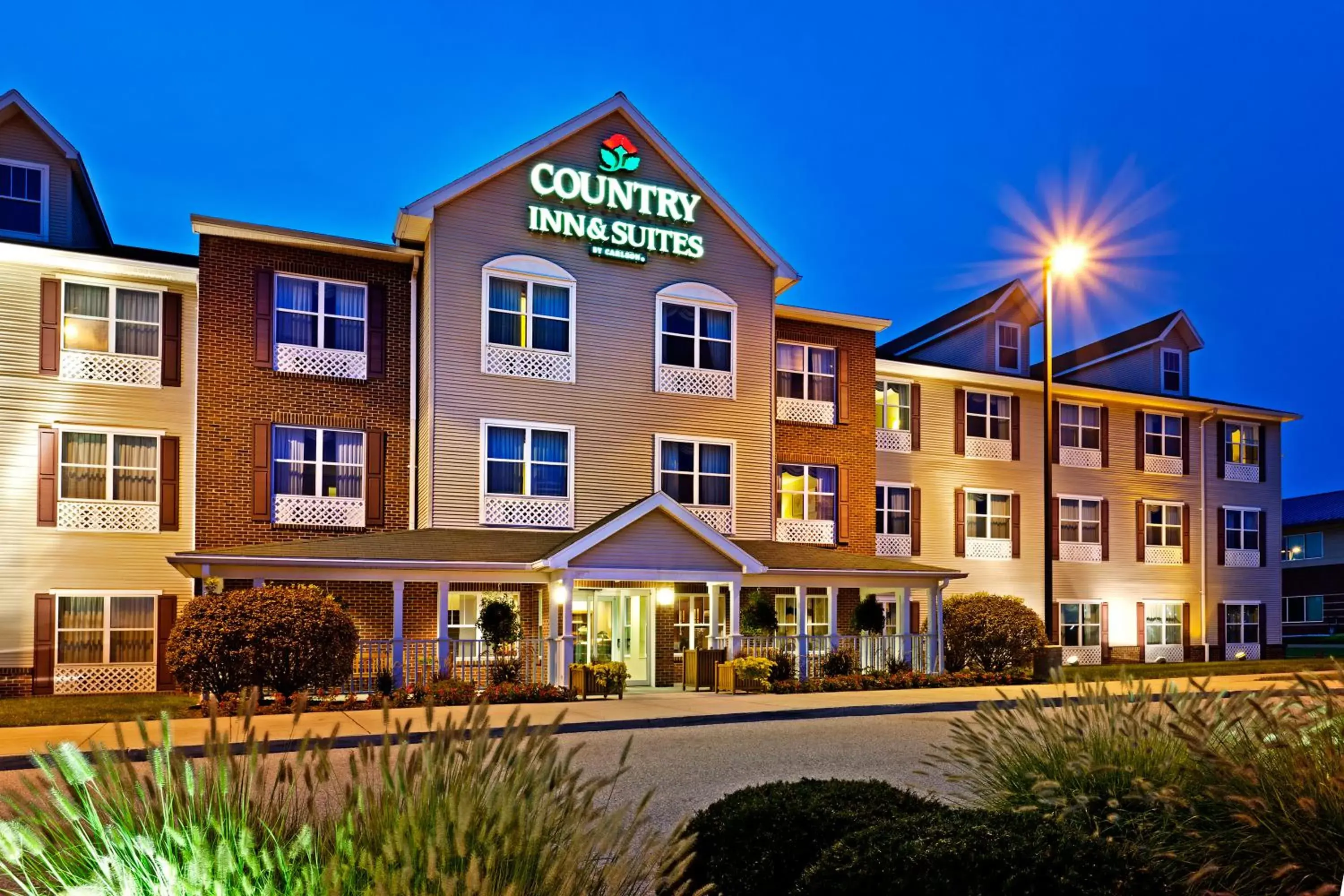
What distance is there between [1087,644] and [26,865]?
36315mm

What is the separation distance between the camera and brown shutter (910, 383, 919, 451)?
34.0 metres

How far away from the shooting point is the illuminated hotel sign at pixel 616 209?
26734 mm

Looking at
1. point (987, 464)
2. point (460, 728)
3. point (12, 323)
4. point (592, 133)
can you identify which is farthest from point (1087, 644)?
point (460, 728)

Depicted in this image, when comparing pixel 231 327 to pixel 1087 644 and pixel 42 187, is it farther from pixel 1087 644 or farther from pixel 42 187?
pixel 1087 644

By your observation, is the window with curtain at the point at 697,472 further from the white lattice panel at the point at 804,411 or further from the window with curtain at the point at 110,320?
the window with curtain at the point at 110,320

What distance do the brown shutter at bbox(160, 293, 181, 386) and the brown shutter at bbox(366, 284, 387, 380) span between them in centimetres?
404

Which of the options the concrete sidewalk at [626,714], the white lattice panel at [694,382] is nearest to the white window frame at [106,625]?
the concrete sidewalk at [626,714]

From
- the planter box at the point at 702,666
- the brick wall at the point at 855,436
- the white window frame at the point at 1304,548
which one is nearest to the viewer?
the planter box at the point at 702,666

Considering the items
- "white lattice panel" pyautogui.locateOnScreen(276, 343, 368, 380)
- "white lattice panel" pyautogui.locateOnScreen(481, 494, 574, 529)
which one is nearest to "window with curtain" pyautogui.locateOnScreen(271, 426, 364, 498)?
"white lattice panel" pyautogui.locateOnScreen(276, 343, 368, 380)

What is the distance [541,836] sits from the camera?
3646 mm

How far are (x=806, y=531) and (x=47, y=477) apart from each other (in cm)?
1829

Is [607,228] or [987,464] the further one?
[987,464]

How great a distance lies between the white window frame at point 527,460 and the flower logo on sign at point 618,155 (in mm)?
6502

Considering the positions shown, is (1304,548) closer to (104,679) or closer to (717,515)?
(717,515)
